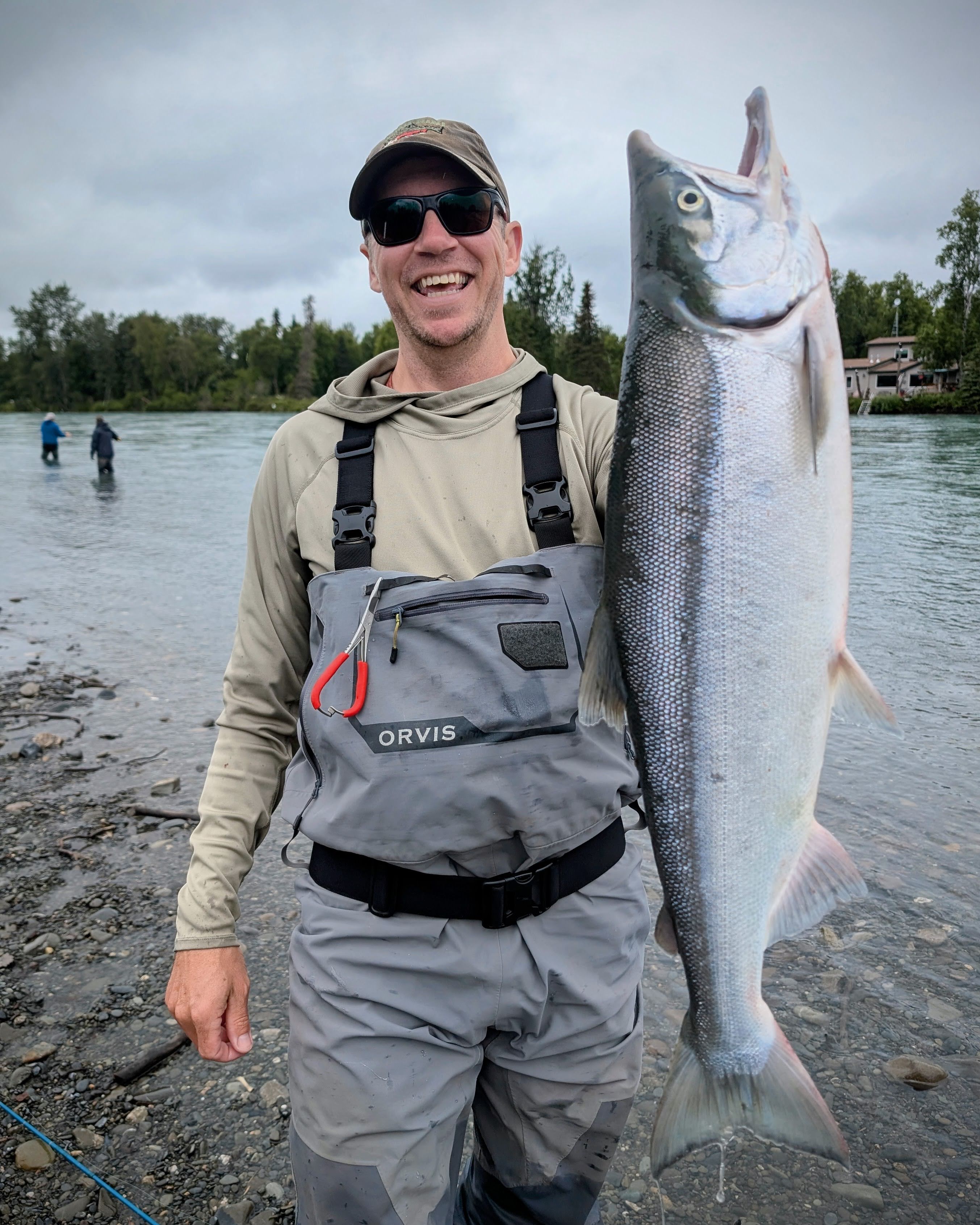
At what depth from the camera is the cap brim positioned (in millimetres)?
2451

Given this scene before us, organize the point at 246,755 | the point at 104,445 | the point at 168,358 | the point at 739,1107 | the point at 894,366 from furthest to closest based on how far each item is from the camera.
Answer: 1. the point at 168,358
2. the point at 894,366
3. the point at 104,445
4. the point at 246,755
5. the point at 739,1107

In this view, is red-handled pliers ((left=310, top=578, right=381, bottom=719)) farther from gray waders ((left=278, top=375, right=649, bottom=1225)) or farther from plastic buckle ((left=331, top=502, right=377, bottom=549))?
plastic buckle ((left=331, top=502, right=377, bottom=549))

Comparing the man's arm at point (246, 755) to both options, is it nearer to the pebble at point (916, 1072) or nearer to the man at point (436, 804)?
the man at point (436, 804)

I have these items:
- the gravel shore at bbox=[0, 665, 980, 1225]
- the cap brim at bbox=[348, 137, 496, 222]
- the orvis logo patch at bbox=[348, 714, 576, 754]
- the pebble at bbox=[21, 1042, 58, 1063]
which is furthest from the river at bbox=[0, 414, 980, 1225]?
the cap brim at bbox=[348, 137, 496, 222]

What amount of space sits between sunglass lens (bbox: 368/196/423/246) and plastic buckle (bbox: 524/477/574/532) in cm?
86

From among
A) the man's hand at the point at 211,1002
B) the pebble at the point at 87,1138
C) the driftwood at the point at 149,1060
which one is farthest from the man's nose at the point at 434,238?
the pebble at the point at 87,1138

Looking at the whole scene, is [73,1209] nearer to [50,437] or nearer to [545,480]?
[545,480]

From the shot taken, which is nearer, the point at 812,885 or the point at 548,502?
the point at 812,885

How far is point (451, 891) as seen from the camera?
2.02 m

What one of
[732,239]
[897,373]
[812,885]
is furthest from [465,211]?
[897,373]

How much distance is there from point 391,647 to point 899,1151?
2140 millimetres

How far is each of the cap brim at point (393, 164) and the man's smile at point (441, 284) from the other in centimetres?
28

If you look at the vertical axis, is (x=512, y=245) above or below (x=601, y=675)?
above

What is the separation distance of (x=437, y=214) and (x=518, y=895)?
70.5 inches
